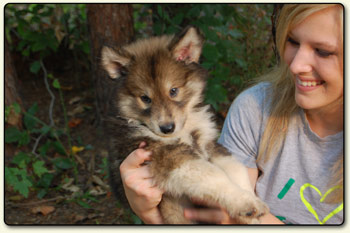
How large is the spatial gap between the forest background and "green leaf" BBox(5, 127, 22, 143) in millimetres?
10

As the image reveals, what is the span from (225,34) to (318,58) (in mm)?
1519

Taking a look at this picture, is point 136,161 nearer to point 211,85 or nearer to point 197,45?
point 197,45

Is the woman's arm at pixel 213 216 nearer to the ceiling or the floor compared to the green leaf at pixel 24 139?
nearer to the ceiling

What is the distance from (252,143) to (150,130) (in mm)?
757

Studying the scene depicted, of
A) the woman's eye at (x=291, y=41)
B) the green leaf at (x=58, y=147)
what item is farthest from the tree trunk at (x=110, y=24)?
→ the woman's eye at (x=291, y=41)

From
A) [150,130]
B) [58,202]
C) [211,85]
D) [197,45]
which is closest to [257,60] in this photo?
[211,85]

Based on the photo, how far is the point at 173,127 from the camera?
7.35 ft

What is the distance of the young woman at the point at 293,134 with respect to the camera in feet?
7.03

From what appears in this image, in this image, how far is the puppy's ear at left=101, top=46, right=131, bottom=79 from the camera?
2346mm

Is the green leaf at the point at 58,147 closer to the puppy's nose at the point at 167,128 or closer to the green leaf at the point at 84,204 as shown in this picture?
the green leaf at the point at 84,204

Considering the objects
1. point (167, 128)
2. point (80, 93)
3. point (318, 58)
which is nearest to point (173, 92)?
point (167, 128)

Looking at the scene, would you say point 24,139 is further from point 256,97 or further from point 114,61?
point 256,97

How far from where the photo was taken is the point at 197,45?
2412 mm

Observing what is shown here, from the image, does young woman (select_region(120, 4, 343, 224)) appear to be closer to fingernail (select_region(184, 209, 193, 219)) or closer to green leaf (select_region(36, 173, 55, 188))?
fingernail (select_region(184, 209, 193, 219))
